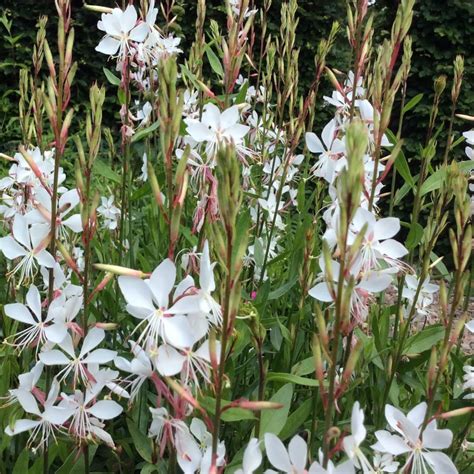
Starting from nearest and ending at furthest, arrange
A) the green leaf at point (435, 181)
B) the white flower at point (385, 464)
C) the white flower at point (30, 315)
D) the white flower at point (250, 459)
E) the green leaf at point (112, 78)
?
the white flower at point (250, 459) → the white flower at point (385, 464) → the white flower at point (30, 315) → the green leaf at point (435, 181) → the green leaf at point (112, 78)

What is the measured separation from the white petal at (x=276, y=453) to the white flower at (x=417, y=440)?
0.21 m

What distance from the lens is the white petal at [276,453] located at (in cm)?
89

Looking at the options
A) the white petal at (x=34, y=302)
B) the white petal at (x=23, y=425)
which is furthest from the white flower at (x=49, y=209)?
the white petal at (x=23, y=425)

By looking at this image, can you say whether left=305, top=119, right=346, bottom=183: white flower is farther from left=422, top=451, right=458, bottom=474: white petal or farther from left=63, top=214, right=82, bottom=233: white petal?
left=422, top=451, right=458, bottom=474: white petal

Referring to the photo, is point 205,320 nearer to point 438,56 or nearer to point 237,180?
point 237,180

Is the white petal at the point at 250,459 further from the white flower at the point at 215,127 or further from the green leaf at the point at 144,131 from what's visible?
the green leaf at the point at 144,131

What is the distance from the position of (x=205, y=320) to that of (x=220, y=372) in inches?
4.1

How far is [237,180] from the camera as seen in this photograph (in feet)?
2.75

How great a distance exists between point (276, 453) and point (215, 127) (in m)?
0.78

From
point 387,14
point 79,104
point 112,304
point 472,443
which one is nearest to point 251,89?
point 112,304

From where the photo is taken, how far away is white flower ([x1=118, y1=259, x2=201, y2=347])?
36.6 inches

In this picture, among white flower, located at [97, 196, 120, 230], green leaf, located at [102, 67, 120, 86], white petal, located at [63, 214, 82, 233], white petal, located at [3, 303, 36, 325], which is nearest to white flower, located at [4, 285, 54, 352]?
white petal, located at [3, 303, 36, 325]

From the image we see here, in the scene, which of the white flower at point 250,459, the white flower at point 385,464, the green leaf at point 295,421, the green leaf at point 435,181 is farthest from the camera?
the green leaf at point 435,181

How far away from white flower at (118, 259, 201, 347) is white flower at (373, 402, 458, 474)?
360mm
